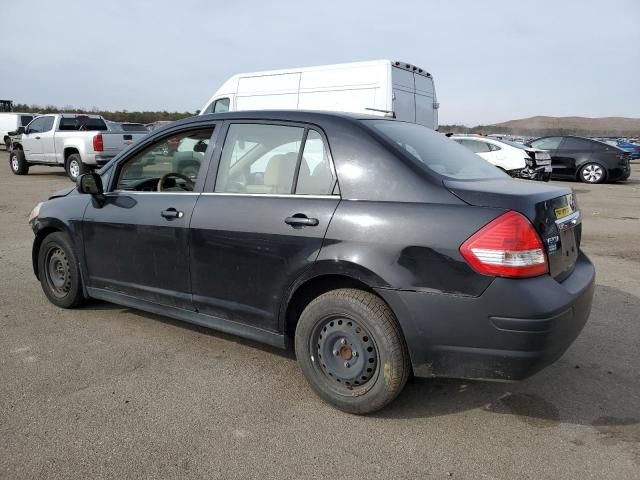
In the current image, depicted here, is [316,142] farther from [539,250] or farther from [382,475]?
[382,475]

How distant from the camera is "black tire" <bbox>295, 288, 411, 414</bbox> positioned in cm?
289

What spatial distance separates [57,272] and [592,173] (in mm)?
17341

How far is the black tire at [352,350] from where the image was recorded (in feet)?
9.50

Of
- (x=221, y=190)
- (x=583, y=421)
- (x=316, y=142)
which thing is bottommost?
(x=583, y=421)

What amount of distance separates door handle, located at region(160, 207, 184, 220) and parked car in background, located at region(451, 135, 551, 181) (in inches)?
449

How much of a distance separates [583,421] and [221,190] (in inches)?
101

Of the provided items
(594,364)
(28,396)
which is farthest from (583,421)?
(28,396)

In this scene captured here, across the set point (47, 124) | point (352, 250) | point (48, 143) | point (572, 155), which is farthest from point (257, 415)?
point (572, 155)

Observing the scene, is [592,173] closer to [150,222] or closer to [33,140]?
[150,222]

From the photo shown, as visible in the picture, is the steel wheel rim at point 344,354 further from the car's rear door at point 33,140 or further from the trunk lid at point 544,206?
the car's rear door at point 33,140

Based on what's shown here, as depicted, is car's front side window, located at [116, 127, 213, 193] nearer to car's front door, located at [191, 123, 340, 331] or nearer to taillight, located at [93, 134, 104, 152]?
car's front door, located at [191, 123, 340, 331]

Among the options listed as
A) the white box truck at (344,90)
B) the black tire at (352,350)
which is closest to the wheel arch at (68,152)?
the white box truck at (344,90)

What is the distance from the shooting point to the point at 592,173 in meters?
17.8

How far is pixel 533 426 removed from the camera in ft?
9.71
